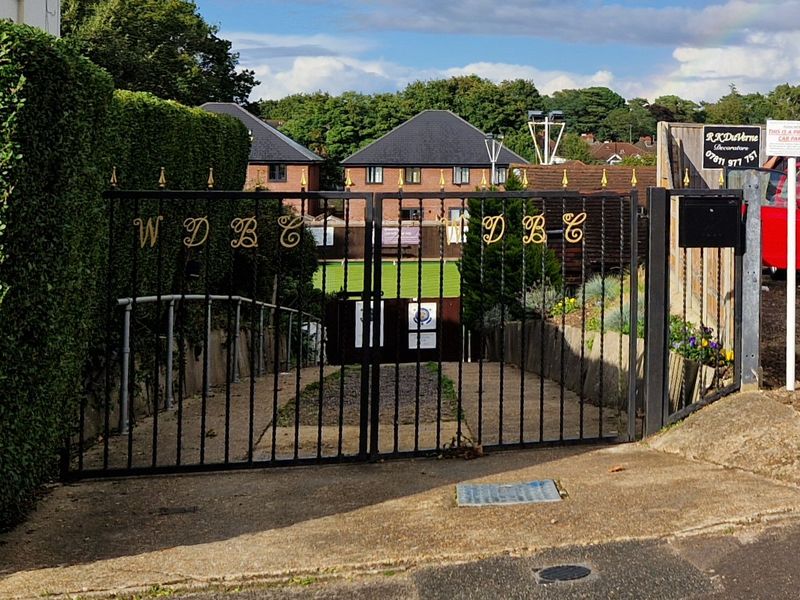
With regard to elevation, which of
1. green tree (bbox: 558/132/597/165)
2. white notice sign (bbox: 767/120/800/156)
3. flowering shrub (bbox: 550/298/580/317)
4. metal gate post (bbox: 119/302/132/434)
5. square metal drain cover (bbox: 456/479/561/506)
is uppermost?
green tree (bbox: 558/132/597/165)

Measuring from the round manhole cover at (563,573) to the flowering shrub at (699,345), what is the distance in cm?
354

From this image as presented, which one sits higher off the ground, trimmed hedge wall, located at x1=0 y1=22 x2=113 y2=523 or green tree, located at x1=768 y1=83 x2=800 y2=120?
green tree, located at x1=768 y1=83 x2=800 y2=120

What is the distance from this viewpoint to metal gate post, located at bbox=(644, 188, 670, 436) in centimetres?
724

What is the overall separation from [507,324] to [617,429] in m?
7.84

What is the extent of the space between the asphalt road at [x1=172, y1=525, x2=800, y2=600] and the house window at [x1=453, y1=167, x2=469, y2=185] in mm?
62475

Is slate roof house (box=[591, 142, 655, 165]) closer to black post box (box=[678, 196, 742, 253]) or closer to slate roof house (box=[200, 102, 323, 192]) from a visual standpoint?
slate roof house (box=[200, 102, 323, 192])

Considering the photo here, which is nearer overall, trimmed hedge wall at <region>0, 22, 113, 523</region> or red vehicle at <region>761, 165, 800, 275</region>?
trimmed hedge wall at <region>0, 22, 113, 523</region>

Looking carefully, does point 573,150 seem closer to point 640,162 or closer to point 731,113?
point 731,113

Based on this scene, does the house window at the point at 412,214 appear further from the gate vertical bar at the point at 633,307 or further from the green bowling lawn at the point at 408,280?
the green bowling lawn at the point at 408,280

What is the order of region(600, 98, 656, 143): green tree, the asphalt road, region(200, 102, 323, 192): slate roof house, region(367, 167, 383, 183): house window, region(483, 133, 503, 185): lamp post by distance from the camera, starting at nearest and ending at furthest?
the asphalt road, region(483, 133, 503, 185): lamp post, region(200, 102, 323, 192): slate roof house, region(367, 167, 383, 183): house window, region(600, 98, 656, 143): green tree

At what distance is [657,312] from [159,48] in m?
53.1

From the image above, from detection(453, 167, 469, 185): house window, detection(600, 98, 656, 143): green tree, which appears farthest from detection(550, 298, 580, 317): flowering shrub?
detection(600, 98, 656, 143): green tree

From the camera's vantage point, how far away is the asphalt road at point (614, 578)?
4.52m

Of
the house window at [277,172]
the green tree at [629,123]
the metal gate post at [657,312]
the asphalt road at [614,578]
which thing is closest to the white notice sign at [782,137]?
the metal gate post at [657,312]
